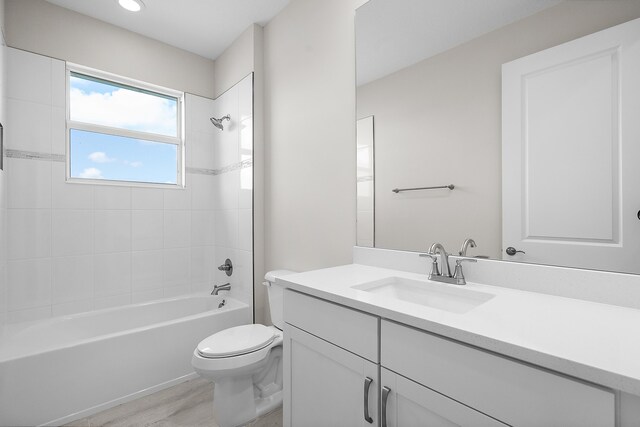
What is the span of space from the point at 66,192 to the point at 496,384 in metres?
2.79

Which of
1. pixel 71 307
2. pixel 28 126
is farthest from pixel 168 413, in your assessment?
pixel 28 126

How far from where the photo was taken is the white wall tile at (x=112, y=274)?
7.68 ft

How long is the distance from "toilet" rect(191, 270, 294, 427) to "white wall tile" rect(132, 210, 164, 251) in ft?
4.29

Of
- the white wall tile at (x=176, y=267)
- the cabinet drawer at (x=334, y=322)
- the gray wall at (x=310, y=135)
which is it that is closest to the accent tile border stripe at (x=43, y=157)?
the gray wall at (x=310, y=135)

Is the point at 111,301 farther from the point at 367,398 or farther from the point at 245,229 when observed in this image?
the point at 367,398

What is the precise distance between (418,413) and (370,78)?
1.47m

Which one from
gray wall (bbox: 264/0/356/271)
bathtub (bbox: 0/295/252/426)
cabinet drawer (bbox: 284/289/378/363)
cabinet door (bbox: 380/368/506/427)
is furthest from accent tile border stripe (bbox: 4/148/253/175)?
cabinet door (bbox: 380/368/506/427)

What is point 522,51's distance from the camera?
1108mm

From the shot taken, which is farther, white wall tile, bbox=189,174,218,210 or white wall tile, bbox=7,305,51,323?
white wall tile, bbox=189,174,218,210

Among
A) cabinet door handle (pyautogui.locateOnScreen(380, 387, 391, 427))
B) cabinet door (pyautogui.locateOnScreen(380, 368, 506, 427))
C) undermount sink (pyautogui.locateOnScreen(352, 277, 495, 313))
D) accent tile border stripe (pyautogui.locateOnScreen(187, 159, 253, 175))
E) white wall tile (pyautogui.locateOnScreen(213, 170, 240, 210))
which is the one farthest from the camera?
white wall tile (pyautogui.locateOnScreen(213, 170, 240, 210))

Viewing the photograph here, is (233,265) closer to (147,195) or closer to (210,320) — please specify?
(210,320)

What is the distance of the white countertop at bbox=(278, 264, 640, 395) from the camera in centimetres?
55

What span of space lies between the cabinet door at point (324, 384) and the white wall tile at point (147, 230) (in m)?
1.86

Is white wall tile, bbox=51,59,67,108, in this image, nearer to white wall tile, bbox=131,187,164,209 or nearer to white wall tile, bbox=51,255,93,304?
white wall tile, bbox=131,187,164,209
